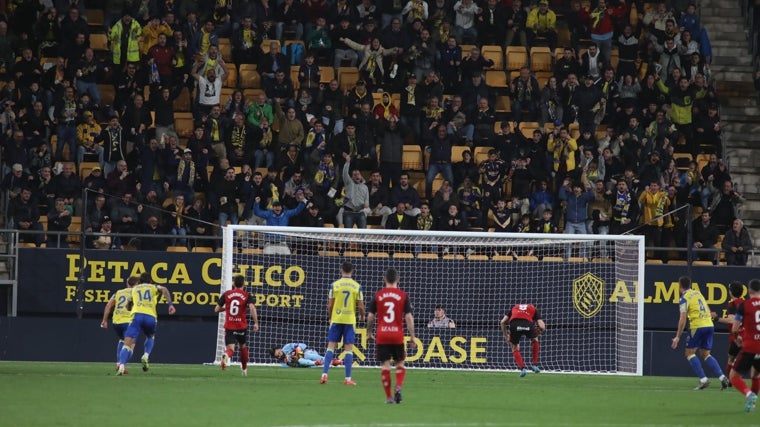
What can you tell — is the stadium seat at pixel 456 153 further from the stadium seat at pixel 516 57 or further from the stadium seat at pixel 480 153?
the stadium seat at pixel 516 57

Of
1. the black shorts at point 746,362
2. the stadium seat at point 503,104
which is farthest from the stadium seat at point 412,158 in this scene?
the black shorts at point 746,362

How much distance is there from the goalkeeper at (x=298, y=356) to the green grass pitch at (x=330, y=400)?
2013 millimetres

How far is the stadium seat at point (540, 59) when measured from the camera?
33.2 metres

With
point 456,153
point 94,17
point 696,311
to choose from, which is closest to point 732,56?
point 456,153

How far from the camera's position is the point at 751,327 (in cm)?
1777

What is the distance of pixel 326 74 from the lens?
32.3 m

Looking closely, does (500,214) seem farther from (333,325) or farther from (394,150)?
(333,325)

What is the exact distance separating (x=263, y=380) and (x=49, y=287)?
764 centimetres

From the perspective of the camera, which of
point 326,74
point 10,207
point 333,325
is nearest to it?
point 333,325

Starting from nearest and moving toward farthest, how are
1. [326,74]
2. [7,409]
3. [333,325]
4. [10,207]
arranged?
[7,409], [333,325], [10,207], [326,74]

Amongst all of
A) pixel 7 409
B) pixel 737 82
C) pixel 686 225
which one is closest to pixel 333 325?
pixel 7 409

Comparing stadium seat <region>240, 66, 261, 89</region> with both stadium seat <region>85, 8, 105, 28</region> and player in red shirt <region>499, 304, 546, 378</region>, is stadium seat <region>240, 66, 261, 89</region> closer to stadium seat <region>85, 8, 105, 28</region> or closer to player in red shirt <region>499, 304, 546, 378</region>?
stadium seat <region>85, 8, 105, 28</region>

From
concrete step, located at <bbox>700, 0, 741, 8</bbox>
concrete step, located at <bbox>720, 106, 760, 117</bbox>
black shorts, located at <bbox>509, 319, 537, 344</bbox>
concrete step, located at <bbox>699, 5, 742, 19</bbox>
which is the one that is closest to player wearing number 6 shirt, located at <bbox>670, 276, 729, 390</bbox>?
black shorts, located at <bbox>509, 319, 537, 344</bbox>

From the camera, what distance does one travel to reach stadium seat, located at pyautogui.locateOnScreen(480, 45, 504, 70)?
33.0 m
